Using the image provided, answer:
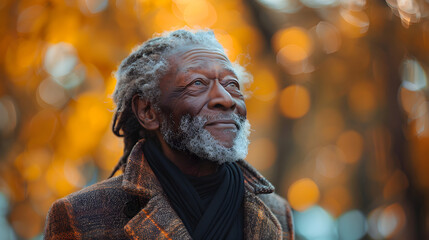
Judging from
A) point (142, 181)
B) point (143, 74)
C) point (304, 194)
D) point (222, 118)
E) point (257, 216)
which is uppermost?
point (143, 74)

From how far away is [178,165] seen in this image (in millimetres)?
2746

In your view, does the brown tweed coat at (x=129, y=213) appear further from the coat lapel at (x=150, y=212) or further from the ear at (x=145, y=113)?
the ear at (x=145, y=113)

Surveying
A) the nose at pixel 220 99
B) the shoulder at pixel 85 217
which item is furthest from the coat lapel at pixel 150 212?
the nose at pixel 220 99

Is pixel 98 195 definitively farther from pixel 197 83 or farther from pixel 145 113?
pixel 197 83

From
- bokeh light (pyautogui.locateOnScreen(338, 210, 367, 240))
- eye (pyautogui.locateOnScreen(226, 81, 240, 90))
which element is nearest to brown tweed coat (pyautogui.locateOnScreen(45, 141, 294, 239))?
eye (pyautogui.locateOnScreen(226, 81, 240, 90))

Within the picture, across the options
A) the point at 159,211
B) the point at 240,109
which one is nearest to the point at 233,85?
the point at 240,109

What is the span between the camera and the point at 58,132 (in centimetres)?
489

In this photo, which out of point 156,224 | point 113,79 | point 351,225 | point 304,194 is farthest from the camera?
point 304,194

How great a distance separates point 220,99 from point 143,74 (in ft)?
1.95

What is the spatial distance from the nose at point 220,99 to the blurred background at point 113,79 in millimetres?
1597

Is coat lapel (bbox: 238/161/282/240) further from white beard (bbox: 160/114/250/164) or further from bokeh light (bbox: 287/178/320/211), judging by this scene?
bokeh light (bbox: 287/178/320/211)

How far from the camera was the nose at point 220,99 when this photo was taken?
2.63 metres

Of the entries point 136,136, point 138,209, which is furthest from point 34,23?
point 138,209

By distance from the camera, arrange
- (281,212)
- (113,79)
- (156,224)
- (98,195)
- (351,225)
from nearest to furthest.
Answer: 1. (156,224)
2. (98,195)
3. (281,212)
4. (113,79)
5. (351,225)
